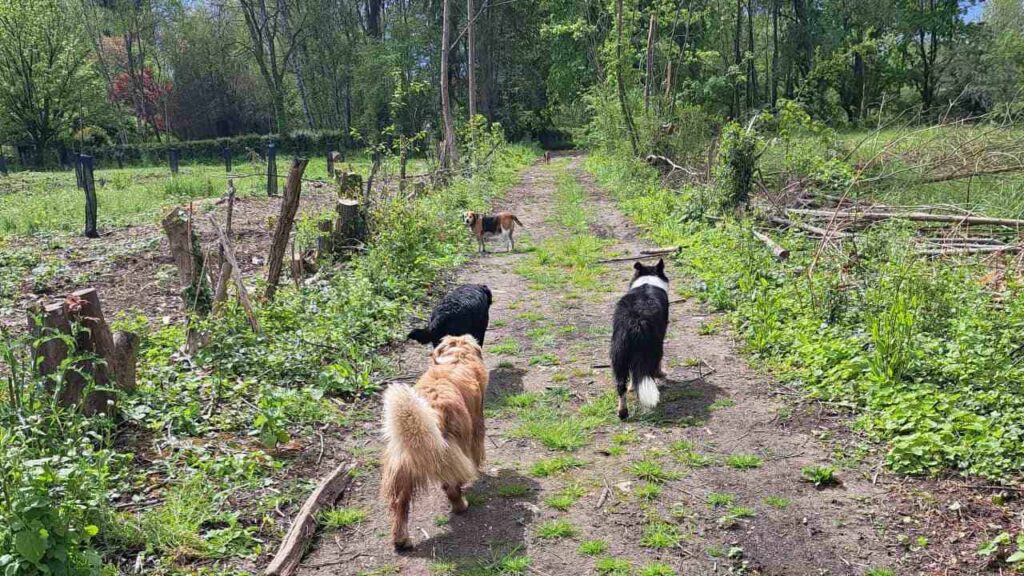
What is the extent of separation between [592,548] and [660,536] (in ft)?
1.36

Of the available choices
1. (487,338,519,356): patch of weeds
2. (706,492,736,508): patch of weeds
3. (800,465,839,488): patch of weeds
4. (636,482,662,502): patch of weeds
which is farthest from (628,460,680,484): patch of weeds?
(487,338,519,356): patch of weeds

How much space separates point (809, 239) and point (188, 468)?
26.8 ft

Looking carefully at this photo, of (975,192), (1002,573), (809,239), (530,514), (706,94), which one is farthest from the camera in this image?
(706,94)

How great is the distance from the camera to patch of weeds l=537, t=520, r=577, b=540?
3871mm

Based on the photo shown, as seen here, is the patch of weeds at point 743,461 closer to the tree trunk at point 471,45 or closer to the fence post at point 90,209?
the fence post at point 90,209

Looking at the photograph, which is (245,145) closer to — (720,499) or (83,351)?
(83,351)

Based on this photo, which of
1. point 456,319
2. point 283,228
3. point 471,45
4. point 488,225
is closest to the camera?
point 456,319

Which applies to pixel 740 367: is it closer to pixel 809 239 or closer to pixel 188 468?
pixel 809 239

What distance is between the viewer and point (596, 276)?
10.0 meters

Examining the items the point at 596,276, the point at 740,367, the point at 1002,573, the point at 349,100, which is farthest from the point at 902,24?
the point at 1002,573

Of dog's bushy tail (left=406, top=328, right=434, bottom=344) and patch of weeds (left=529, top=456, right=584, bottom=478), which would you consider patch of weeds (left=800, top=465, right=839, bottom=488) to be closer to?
patch of weeds (left=529, top=456, right=584, bottom=478)

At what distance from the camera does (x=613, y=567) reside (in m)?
3.55

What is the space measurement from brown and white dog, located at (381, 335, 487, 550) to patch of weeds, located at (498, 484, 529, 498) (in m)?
0.27

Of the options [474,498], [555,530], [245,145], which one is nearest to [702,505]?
[555,530]
